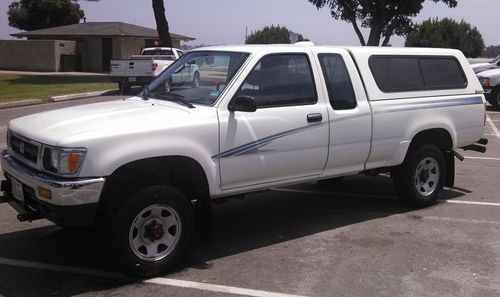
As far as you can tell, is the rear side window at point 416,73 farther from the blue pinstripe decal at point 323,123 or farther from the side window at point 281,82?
the side window at point 281,82

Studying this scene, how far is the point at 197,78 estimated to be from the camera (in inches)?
219

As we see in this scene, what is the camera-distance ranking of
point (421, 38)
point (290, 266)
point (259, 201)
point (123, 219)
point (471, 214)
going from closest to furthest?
point (123, 219)
point (290, 266)
point (471, 214)
point (259, 201)
point (421, 38)

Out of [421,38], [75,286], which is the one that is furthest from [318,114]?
[421,38]

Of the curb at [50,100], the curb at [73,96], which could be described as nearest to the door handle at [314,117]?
the curb at [50,100]

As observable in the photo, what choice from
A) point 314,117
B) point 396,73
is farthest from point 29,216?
point 396,73

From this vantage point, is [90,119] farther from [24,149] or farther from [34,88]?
[34,88]

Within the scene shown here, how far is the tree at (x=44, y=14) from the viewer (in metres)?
64.4

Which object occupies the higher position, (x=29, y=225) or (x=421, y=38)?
(x=421, y=38)

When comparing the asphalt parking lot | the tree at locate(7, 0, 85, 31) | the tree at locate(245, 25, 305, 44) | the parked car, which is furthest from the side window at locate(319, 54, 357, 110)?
the tree at locate(245, 25, 305, 44)

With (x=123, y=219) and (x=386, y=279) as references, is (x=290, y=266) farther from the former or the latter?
(x=123, y=219)

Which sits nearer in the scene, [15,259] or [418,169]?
[15,259]

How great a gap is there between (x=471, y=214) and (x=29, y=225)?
4898mm

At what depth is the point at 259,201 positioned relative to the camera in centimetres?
731

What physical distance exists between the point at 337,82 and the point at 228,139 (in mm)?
1514
